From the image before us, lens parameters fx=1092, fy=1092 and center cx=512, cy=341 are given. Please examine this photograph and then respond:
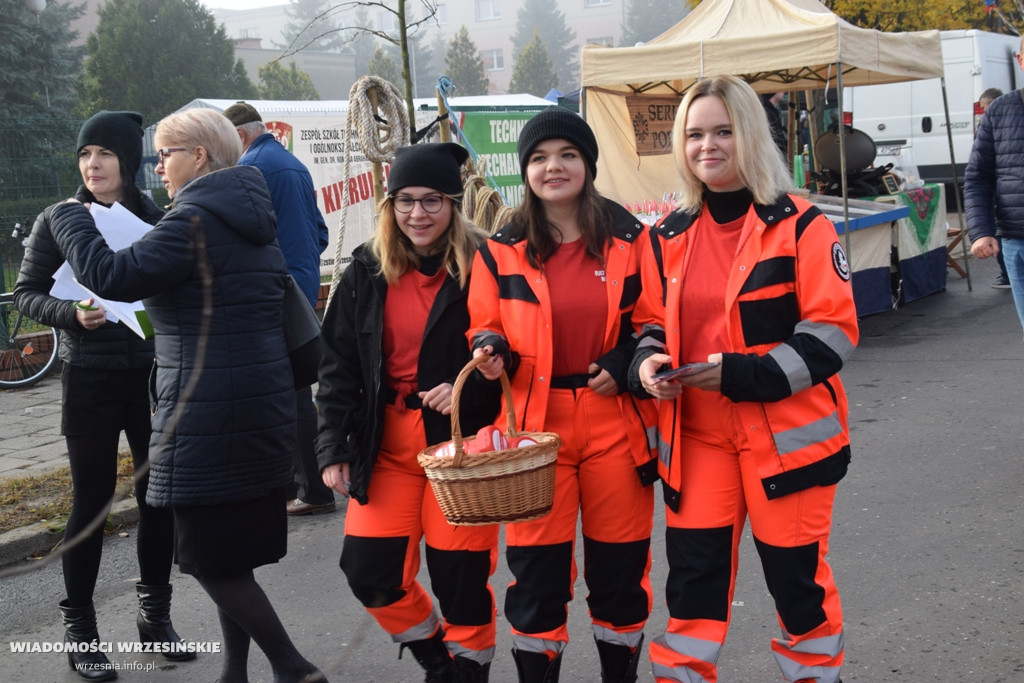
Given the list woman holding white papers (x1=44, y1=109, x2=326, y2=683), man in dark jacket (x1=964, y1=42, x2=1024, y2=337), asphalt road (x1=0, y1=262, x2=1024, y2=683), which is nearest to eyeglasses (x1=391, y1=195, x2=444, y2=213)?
woman holding white papers (x1=44, y1=109, x2=326, y2=683)

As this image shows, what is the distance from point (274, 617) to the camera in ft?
11.3

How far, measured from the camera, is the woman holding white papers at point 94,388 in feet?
12.6

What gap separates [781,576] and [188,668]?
2260mm

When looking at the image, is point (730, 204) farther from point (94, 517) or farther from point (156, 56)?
point (156, 56)

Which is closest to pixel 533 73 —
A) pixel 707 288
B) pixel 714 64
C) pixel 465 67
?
pixel 465 67

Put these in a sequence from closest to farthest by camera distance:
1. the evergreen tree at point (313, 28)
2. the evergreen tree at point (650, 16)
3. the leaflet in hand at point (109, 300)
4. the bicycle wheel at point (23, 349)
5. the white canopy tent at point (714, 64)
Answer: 1. the leaflet in hand at point (109, 300)
2. the bicycle wheel at point (23, 349)
3. the white canopy tent at point (714, 64)
4. the evergreen tree at point (313, 28)
5. the evergreen tree at point (650, 16)

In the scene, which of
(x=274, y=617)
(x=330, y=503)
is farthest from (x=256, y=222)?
(x=330, y=503)

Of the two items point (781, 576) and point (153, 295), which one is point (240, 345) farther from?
point (781, 576)

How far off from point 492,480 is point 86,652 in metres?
1.98

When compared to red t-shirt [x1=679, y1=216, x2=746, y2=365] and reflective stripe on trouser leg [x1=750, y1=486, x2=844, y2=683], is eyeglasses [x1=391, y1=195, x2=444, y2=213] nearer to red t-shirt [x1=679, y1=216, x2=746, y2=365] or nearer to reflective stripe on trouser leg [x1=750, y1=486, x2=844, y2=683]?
red t-shirt [x1=679, y1=216, x2=746, y2=365]

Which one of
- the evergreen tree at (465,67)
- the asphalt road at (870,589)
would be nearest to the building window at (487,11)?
the evergreen tree at (465,67)

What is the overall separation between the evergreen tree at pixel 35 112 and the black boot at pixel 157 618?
678cm

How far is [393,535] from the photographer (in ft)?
11.0

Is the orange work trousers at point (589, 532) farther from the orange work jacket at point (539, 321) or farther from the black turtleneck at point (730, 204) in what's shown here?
the black turtleneck at point (730, 204)
